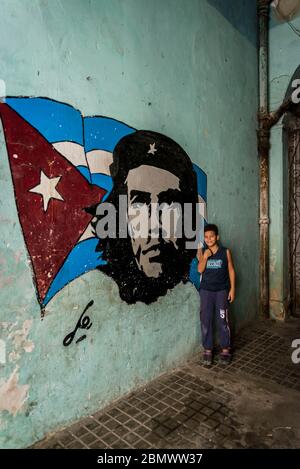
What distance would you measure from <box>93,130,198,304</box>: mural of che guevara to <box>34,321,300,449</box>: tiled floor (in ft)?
3.34

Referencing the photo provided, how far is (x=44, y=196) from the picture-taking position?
266 centimetres

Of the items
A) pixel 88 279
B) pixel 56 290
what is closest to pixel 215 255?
pixel 88 279

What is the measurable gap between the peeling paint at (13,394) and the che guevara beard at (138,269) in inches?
45.5

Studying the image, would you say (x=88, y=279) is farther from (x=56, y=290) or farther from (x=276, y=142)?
(x=276, y=142)

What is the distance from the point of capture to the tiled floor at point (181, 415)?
270cm

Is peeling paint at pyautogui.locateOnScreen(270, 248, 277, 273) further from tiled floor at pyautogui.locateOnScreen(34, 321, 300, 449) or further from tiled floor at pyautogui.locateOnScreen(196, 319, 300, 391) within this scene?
tiled floor at pyautogui.locateOnScreen(34, 321, 300, 449)

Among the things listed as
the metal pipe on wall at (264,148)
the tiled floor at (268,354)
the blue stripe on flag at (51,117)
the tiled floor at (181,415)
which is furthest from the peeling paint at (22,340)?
the metal pipe on wall at (264,148)

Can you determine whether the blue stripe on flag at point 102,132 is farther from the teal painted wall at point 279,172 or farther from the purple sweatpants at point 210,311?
the teal painted wall at point 279,172

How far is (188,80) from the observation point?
409 cm

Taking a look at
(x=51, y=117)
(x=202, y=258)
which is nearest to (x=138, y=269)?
(x=202, y=258)

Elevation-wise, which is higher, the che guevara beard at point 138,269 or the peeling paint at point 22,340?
the che guevara beard at point 138,269

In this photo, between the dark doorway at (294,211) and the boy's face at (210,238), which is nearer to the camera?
the boy's face at (210,238)

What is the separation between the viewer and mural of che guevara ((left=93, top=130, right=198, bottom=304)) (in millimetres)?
3254

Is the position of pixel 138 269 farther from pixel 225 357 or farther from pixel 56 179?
pixel 225 357
